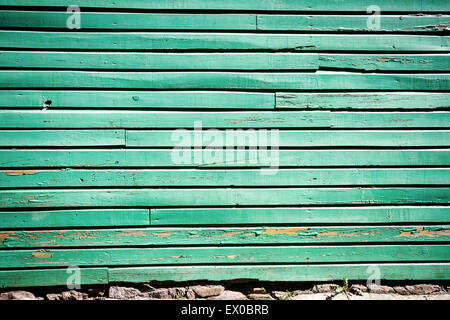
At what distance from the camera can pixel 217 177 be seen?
7.02ft

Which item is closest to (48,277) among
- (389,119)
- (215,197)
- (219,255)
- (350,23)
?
(219,255)

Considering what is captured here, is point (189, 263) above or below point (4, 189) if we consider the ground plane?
below

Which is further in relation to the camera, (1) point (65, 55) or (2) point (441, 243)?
(2) point (441, 243)

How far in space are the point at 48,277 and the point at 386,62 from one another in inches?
132

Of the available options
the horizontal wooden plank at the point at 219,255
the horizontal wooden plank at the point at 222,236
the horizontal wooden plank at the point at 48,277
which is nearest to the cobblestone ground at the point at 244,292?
the horizontal wooden plank at the point at 48,277

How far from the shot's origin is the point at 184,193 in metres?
2.14

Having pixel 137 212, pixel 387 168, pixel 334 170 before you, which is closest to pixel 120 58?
pixel 137 212

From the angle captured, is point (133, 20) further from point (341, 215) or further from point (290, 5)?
point (341, 215)

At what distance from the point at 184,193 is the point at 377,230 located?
1687 mm

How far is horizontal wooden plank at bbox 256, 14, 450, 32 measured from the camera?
82.7 inches

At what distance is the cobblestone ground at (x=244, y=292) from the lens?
7.07 ft

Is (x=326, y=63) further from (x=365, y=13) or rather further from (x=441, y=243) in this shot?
(x=441, y=243)

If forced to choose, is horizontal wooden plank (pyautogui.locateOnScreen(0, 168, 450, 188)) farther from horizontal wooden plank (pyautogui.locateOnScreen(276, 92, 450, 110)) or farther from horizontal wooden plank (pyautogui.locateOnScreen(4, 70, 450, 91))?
horizontal wooden plank (pyautogui.locateOnScreen(4, 70, 450, 91))

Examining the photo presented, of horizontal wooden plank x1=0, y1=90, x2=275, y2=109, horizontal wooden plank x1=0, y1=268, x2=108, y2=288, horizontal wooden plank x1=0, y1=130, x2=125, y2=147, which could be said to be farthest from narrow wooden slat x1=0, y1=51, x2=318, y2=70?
horizontal wooden plank x1=0, y1=268, x2=108, y2=288
